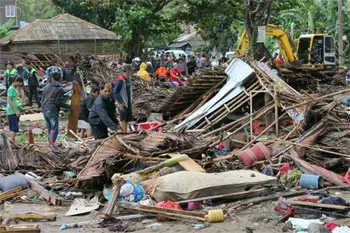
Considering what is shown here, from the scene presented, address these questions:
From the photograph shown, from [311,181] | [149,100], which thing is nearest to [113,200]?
[311,181]

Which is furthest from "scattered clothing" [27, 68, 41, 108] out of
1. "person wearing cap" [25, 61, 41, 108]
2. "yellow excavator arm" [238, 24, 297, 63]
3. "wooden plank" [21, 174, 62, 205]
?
"wooden plank" [21, 174, 62, 205]

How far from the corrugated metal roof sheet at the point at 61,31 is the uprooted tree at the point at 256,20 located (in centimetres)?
1412

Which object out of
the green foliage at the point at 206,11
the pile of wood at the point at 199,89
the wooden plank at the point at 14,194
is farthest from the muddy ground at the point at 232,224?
Result: the green foliage at the point at 206,11

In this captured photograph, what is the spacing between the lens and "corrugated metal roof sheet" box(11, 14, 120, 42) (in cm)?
3725

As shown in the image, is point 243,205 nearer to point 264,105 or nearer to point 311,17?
point 264,105

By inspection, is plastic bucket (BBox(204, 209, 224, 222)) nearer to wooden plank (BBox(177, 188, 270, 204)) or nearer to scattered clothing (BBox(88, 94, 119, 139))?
wooden plank (BBox(177, 188, 270, 204))

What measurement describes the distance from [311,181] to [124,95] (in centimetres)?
516

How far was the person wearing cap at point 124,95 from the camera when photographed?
13.2 metres

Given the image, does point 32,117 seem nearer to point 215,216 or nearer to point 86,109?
point 86,109

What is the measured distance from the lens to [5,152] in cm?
1126

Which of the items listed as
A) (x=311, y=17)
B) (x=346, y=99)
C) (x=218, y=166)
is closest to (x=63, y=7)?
(x=311, y=17)

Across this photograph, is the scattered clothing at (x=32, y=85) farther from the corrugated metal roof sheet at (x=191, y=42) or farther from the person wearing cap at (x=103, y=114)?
the corrugated metal roof sheet at (x=191, y=42)

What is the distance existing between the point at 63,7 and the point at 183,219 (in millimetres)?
38980

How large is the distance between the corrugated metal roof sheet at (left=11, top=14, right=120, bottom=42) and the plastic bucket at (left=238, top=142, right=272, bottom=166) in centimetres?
2801
